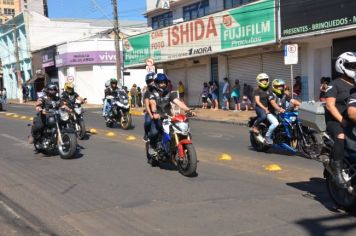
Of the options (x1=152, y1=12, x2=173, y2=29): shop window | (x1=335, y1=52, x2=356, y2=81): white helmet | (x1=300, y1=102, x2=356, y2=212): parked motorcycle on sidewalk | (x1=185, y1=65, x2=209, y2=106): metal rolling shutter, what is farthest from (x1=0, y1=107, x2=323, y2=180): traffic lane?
(x1=152, y1=12, x2=173, y2=29): shop window

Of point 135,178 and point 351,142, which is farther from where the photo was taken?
point 135,178

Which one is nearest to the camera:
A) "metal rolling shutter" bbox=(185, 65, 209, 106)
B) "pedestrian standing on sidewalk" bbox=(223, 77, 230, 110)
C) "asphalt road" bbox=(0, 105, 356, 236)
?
"asphalt road" bbox=(0, 105, 356, 236)

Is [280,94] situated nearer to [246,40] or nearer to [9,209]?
→ [9,209]

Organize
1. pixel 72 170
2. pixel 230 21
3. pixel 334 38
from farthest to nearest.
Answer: pixel 230 21
pixel 334 38
pixel 72 170

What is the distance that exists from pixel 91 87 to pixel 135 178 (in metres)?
33.8

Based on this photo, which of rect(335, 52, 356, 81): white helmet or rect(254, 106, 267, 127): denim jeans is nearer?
rect(335, 52, 356, 81): white helmet

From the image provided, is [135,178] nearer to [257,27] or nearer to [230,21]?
[257,27]

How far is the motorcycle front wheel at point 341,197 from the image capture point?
583 cm

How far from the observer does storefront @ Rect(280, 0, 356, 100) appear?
17156 mm

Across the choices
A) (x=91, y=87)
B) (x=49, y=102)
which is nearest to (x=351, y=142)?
(x=49, y=102)

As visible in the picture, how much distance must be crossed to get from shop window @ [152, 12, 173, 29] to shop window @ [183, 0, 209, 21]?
6.27ft

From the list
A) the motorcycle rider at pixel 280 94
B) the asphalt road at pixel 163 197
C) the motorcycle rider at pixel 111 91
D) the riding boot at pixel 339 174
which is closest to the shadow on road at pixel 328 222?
the asphalt road at pixel 163 197

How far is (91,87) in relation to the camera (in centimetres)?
4122

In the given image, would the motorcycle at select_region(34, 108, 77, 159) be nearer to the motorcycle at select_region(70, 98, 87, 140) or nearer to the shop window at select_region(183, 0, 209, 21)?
the motorcycle at select_region(70, 98, 87, 140)
